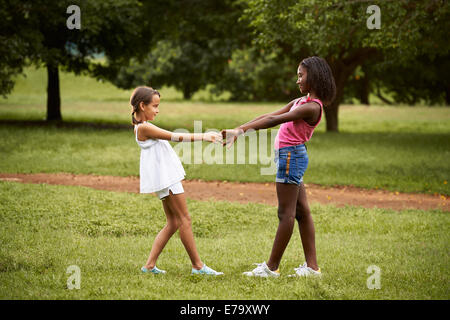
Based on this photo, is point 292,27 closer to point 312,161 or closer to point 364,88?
point 312,161

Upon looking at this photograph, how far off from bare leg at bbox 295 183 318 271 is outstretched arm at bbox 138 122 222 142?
3.30ft

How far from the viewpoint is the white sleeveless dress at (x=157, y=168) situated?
4.88 meters

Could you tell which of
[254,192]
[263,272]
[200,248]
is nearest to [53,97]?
[254,192]

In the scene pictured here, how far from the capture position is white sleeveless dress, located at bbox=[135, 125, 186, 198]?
488cm

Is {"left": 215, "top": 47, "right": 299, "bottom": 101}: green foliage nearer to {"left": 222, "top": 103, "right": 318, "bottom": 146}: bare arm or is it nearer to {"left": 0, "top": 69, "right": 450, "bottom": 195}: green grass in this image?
{"left": 0, "top": 69, "right": 450, "bottom": 195}: green grass

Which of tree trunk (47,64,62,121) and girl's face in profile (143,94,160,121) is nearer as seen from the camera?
girl's face in profile (143,94,160,121)

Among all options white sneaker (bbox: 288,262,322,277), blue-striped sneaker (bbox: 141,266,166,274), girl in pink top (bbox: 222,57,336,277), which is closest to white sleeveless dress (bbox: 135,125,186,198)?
girl in pink top (bbox: 222,57,336,277)

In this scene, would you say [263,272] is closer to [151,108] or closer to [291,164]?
[291,164]

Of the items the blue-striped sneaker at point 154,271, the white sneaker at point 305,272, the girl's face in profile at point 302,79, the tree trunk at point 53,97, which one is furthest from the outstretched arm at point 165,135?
the tree trunk at point 53,97

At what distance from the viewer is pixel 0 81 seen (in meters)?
18.0

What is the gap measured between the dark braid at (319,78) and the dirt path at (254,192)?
483cm

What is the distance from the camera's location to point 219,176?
12.5 m
